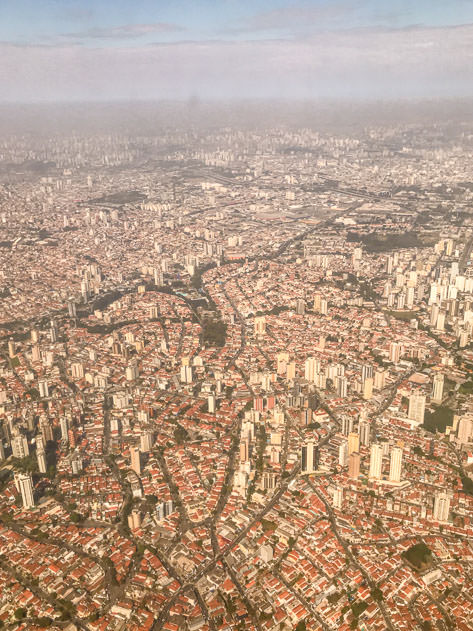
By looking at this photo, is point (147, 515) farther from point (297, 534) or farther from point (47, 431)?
point (47, 431)

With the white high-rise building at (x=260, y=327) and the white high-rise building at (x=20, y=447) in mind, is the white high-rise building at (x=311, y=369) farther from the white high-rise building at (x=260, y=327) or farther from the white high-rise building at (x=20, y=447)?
the white high-rise building at (x=20, y=447)

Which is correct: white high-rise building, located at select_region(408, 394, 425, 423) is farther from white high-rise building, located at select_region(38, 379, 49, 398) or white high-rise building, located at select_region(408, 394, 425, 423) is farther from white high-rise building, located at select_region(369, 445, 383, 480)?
white high-rise building, located at select_region(38, 379, 49, 398)

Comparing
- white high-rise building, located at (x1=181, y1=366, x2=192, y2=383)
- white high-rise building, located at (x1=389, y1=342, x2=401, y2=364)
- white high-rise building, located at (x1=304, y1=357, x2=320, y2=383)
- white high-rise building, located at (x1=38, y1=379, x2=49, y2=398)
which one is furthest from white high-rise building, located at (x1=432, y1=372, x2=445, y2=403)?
white high-rise building, located at (x1=38, y1=379, x2=49, y2=398)

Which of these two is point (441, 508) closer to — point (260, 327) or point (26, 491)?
point (26, 491)

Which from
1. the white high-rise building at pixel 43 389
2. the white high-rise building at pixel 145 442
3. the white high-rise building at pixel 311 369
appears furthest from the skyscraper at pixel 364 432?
the white high-rise building at pixel 43 389

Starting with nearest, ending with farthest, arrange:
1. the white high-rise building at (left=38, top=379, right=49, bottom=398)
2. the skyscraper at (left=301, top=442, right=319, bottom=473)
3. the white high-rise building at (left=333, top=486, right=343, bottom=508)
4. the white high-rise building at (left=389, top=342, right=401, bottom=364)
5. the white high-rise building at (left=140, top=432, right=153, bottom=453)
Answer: the white high-rise building at (left=333, top=486, right=343, bottom=508)
the skyscraper at (left=301, top=442, right=319, bottom=473)
the white high-rise building at (left=140, top=432, right=153, bottom=453)
the white high-rise building at (left=38, top=379, right=49, bottom=398)
the white high-rise building at (left=389, top=342, right=401, bottom=364)

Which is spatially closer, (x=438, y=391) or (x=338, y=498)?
(x=338, y=498)

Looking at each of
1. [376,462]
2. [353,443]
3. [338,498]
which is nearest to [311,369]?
[353,443]
